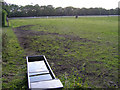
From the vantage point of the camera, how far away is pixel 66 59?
560 cm

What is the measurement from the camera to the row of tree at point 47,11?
3375 cm

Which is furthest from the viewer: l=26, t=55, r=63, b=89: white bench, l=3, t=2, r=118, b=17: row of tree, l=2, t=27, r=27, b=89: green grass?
l=3, t=2, r=118, b=17: row of tree

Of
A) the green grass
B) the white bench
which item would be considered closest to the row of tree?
the green grass

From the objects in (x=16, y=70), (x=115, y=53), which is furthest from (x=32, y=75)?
(x=115, y=53)

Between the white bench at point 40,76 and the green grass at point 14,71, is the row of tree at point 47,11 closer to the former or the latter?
the green grass at point 14,71

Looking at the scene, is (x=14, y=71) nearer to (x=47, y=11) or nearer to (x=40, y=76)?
(x=40, y=76)

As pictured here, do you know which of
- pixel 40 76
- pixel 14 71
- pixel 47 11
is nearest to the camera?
pixel 40 76

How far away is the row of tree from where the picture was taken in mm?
33750

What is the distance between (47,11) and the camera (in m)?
39.3

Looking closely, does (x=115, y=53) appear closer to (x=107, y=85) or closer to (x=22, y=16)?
(x=107, y=85)

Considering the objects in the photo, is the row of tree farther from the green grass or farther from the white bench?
the white bench

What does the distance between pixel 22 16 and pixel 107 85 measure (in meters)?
34.4

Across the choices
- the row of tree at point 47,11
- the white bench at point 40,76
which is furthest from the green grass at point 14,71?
the row of tree at point 47,11

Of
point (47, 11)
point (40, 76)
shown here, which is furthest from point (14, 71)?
point (47, 11)
